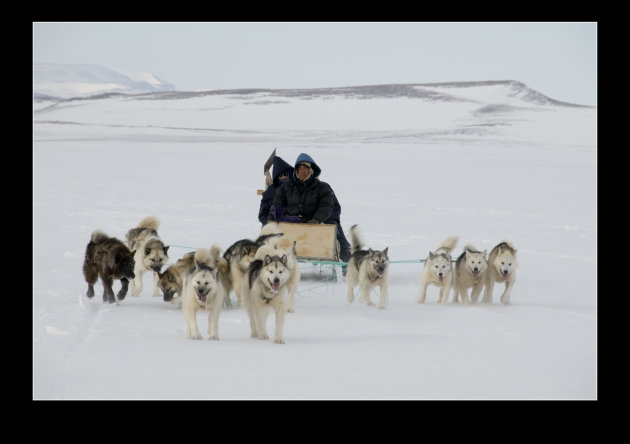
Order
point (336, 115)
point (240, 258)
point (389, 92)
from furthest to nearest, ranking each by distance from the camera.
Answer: point (389, 92) → point (336, 115) → point (240, 258)

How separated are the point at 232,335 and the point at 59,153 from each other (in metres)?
22.7

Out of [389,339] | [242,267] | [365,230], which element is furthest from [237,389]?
[365,230]

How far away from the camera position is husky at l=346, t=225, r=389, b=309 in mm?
7500

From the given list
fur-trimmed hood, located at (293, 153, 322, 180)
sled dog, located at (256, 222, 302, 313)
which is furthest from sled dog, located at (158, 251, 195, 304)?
fur-trimmed hood, located at (293, 153, 322, 180)

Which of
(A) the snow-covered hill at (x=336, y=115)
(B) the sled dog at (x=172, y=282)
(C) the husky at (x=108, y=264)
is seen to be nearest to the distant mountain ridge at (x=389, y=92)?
(A) the snow-covered hill at (x=336, y=115)

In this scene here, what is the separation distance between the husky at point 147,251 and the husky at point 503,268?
3021mm

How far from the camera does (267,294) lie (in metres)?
5.88

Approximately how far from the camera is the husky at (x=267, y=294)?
230 inches

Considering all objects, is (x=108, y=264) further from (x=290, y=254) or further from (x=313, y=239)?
(x=313, y=239)

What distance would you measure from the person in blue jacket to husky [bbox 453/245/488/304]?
4.16 ft

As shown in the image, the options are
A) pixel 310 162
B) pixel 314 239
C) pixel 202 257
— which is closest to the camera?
pixel 202 257

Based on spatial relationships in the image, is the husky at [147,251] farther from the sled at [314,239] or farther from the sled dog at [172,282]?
the sled at [314,239]

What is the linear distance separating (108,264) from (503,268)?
3556 mm

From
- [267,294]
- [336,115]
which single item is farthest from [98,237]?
[336,115]
